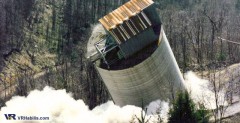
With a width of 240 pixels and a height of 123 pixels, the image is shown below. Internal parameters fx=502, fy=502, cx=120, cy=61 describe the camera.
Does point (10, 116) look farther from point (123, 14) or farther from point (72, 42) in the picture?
point (72, 42)

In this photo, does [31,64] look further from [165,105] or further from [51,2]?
[165,105]

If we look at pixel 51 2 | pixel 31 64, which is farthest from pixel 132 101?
pixel 51 2

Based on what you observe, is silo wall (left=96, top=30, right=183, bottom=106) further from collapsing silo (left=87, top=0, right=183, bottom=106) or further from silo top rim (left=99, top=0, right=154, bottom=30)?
silo top rim (left=99, top=0, right=154, bottom=30)

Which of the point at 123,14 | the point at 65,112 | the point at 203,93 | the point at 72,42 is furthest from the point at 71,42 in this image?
the point at 123,14

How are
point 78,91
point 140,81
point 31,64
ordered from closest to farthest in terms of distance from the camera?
point 140,81
point 78,91
point 31,64

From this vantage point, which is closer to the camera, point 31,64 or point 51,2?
point 31,64

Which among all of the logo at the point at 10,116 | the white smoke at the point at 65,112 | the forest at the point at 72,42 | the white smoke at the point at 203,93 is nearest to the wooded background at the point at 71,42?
the forest at the point at 72,42

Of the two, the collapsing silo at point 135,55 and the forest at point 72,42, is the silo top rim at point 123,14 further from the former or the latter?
the forest at point 72,42

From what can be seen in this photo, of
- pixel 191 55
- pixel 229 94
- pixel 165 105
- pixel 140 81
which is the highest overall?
pixel 140 81
